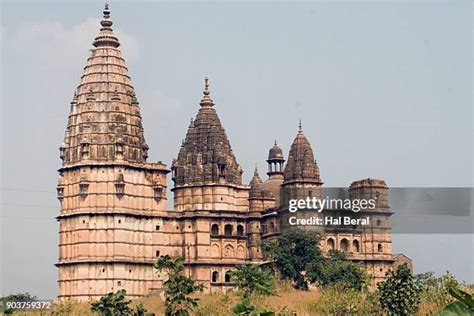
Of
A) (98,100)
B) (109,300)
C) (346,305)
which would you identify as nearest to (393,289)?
(346,305)

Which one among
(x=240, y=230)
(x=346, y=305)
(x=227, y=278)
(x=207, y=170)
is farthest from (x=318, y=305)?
(x=207, y=170)

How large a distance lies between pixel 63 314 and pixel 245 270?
12317mm

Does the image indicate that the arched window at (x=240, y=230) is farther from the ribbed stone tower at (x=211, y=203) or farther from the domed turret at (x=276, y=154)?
the domed turret at (x=276, y=154)

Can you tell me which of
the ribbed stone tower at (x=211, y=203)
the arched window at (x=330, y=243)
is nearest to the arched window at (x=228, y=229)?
the ribbed stone tower at (x=211, y=203)

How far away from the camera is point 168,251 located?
6425 cm

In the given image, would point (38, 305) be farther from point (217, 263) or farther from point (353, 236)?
point (353, 236)

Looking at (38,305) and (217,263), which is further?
(217,263)

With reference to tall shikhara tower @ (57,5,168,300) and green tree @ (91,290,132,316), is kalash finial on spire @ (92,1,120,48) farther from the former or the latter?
green tree @ (91,290,132,316)

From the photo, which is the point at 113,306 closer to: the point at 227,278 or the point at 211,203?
the point at 227,278

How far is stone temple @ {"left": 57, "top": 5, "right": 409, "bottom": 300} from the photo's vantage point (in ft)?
201

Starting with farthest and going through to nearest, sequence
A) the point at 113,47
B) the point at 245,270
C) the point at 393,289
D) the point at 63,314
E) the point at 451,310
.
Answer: the point at 113,47 → the point at 245,270 → the point at 63,314 → the point at 393,289 → the point at 451,310

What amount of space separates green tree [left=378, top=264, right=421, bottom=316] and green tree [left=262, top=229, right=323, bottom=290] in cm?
2341

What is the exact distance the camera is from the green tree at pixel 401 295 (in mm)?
35125

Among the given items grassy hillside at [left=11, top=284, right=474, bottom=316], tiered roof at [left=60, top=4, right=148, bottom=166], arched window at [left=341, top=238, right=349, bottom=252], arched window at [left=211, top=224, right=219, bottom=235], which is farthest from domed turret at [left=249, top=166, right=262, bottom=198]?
grassy hillside at [left=11, top=284, right=474, bottom=316]
